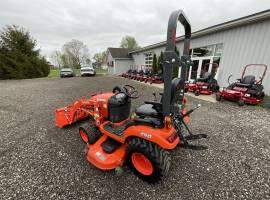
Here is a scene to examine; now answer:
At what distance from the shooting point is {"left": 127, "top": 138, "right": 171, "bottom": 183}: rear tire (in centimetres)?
179

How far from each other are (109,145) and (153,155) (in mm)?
845

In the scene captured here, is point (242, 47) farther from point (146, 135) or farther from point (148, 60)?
point (148, 60)

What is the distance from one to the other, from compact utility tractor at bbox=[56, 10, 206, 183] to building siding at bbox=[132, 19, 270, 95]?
241 inches

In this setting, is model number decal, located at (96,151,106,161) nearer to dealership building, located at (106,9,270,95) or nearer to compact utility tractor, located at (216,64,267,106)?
compact utility tractor, located at (216,64,267,106)

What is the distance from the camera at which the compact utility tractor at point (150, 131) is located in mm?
1699

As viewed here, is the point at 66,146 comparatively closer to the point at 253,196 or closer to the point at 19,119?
the point at 19,119

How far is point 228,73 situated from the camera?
7520mm

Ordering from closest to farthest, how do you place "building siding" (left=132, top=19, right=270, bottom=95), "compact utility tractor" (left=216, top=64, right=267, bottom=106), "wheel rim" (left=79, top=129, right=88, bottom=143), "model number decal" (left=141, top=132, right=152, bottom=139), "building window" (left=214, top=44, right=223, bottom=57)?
"model number decal" (left=141, top=132, right=152, bottom=139) → "wheel rim" (left=79, top=129, right=88, bottom=143) → "compact utility tractor" (left=216, top=64, right=267, bottom=106) → "building siding" (left=132, top=19, right=270, bottom=95) → "building window" (left=214, top=44, right=223, bottom=57)

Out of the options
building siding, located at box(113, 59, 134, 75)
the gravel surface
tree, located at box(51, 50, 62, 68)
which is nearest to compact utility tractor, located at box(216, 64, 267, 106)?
the gravel surface

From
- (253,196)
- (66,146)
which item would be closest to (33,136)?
(66,146)

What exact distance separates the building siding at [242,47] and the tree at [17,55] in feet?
62.9

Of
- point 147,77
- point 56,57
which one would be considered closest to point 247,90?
point 147,77

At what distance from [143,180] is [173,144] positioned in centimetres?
75

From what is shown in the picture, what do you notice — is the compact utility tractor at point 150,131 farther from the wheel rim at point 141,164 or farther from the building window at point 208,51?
the building window at point 208,51
